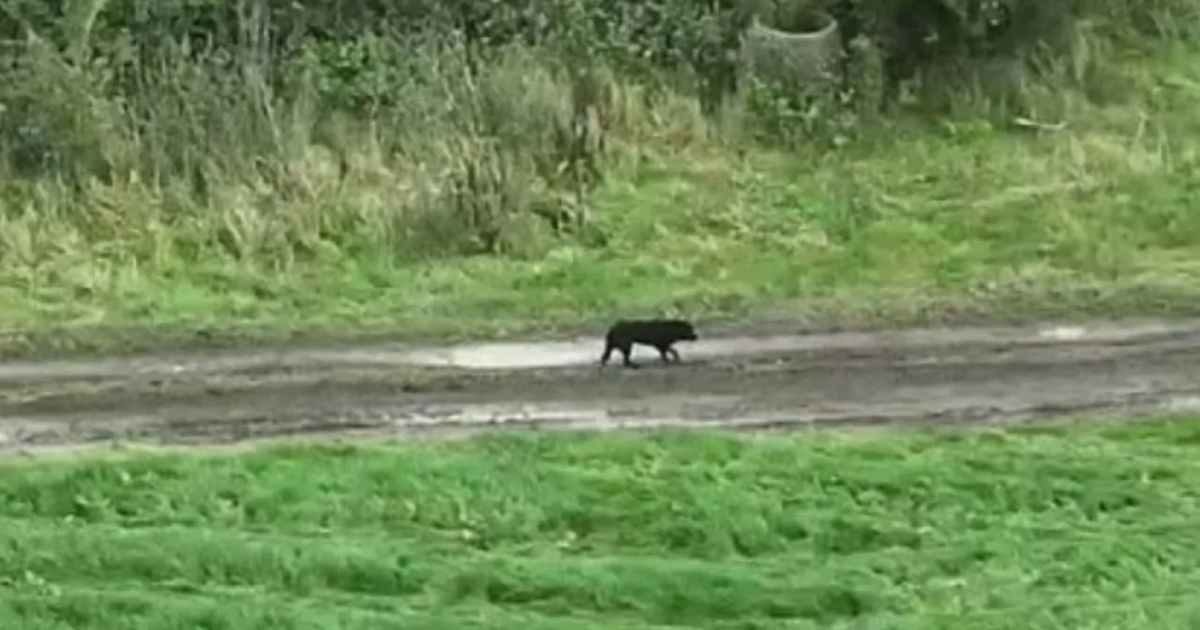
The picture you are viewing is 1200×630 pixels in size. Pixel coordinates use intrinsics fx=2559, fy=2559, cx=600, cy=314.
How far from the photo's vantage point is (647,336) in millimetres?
15375

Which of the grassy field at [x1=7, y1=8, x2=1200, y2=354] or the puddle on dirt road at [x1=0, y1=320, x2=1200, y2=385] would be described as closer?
the puddle on dirt road at [x1=0, y1=320, x2=1200, y2=385]

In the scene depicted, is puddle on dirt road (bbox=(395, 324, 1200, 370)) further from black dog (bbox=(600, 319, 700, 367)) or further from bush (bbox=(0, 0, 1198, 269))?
bush (bbox=(0, 0, 1198, 269))

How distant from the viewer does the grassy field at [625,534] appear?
11297 millimetres

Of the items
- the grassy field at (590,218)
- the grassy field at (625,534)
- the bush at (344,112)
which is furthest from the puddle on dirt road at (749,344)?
the bush at (344,112)

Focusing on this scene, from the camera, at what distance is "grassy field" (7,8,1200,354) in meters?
16.8

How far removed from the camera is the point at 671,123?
20031 millimetres

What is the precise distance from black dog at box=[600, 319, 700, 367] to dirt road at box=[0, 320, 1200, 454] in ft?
0.39

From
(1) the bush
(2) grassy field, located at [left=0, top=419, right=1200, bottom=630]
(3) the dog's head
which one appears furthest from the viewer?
(1) the bush

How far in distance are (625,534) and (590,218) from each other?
6113 millimetres

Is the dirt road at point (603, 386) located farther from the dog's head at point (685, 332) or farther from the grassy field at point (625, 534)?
the grassy field at point (625, 534)

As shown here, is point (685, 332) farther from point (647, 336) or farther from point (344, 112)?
point (344, 112)

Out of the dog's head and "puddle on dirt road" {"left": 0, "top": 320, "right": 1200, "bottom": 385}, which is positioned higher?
the dog's head

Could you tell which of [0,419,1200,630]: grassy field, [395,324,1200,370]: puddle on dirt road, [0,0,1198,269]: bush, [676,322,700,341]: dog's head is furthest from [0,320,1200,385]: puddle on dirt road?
[0,0,1198,269]: bush

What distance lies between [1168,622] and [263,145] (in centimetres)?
991
